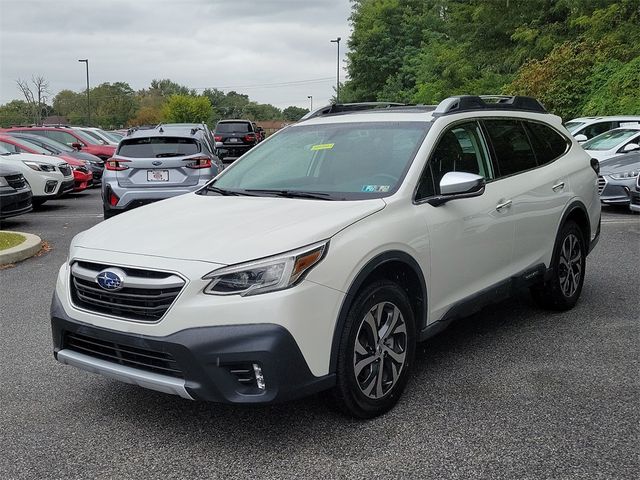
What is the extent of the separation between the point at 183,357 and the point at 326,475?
864 mm

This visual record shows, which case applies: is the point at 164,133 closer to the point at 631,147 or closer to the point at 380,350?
the point at 380,350

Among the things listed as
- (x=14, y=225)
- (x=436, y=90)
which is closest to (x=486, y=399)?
(x=14, y=225)

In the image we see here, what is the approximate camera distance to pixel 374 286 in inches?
143

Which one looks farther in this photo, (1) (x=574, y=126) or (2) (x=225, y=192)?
(1) (x=574, y=126)

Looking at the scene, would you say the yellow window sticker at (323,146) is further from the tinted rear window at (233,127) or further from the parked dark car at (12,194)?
the tinted rear window at (233,127)

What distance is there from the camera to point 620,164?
11836 mm

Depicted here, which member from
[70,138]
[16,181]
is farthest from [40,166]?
[70,138]

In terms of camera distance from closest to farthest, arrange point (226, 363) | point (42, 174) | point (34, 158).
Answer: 1. point (226, 363)
2. point (42, 174)
3. point (34, 158)

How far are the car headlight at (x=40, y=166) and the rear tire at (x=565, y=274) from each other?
1059cm

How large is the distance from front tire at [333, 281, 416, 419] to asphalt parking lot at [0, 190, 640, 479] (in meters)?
0.15

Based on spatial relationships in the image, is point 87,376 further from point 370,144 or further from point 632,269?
point 632,269

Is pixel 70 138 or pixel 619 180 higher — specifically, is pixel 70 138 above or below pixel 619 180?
above

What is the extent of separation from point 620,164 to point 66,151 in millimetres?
13136

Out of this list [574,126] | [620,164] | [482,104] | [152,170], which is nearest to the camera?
[482,104]
